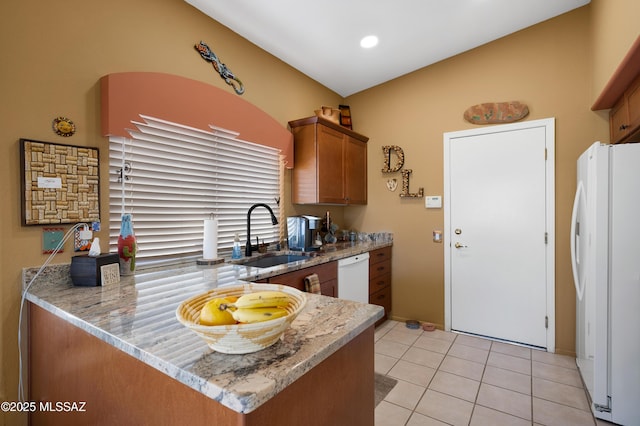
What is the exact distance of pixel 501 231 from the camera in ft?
9.62

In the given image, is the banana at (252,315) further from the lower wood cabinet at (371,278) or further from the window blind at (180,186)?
the window blind at (180,186)

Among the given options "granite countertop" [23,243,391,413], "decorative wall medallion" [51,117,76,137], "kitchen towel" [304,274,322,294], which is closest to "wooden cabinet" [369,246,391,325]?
"kitchen towel" [304,274,322,294]

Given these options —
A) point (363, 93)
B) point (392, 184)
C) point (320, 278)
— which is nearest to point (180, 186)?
point (320, 278)

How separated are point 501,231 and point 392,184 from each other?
3.98 ft

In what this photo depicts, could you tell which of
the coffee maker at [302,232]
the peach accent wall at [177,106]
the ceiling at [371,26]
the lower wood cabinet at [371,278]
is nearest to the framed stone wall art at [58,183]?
the peach accent wall at [177,106]

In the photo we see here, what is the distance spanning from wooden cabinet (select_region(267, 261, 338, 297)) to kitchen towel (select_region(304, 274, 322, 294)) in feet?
0.11

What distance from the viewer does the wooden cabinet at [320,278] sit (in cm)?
203

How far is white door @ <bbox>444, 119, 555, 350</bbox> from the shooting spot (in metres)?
2.76

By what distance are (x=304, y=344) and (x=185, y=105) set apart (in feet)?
6.23

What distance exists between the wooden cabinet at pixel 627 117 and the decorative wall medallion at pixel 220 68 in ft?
8.71

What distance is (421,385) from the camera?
221 centimetres

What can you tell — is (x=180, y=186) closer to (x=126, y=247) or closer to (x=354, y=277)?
(x=126, y=247)

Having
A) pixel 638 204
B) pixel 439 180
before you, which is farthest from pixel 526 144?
pixel 638 204

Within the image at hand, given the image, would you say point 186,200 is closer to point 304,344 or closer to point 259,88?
point 259,88
